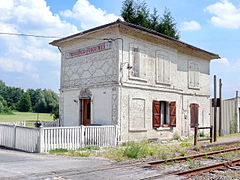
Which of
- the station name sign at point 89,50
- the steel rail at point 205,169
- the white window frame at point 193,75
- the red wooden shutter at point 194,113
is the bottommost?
the steel rail at point 205,169

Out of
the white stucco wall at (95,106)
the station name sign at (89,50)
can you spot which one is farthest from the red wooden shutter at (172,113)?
the station name sign at (89,50)

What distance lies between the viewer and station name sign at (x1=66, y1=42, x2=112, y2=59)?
15.4 meters

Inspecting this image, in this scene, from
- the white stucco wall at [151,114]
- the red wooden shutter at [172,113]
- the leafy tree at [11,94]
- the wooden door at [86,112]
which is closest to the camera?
the white stucco wall at [151,114]

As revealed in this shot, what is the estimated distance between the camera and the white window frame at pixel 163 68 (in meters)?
17.2

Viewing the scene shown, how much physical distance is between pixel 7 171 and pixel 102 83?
27.2ft

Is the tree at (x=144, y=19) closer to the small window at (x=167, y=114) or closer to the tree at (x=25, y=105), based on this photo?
the small window at (x=167, y=114)

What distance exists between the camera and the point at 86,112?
16.4 metres

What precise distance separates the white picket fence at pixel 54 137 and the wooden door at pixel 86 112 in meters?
2.56

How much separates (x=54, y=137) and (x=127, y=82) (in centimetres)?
504

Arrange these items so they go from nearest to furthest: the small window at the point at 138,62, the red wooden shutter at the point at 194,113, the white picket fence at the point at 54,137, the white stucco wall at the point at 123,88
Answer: the white picket fence at the point at 54,137, the white stucco wall at the point at 123,88, the small window at the point at 138,62, the red wooden shutter at the point at 194,113

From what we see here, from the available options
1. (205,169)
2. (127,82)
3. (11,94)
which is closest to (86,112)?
(127,82)

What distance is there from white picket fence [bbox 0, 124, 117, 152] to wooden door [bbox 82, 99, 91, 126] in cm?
256

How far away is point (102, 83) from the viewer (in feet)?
50.5

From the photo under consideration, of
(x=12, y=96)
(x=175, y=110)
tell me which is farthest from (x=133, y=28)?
(x=12, y=96)
